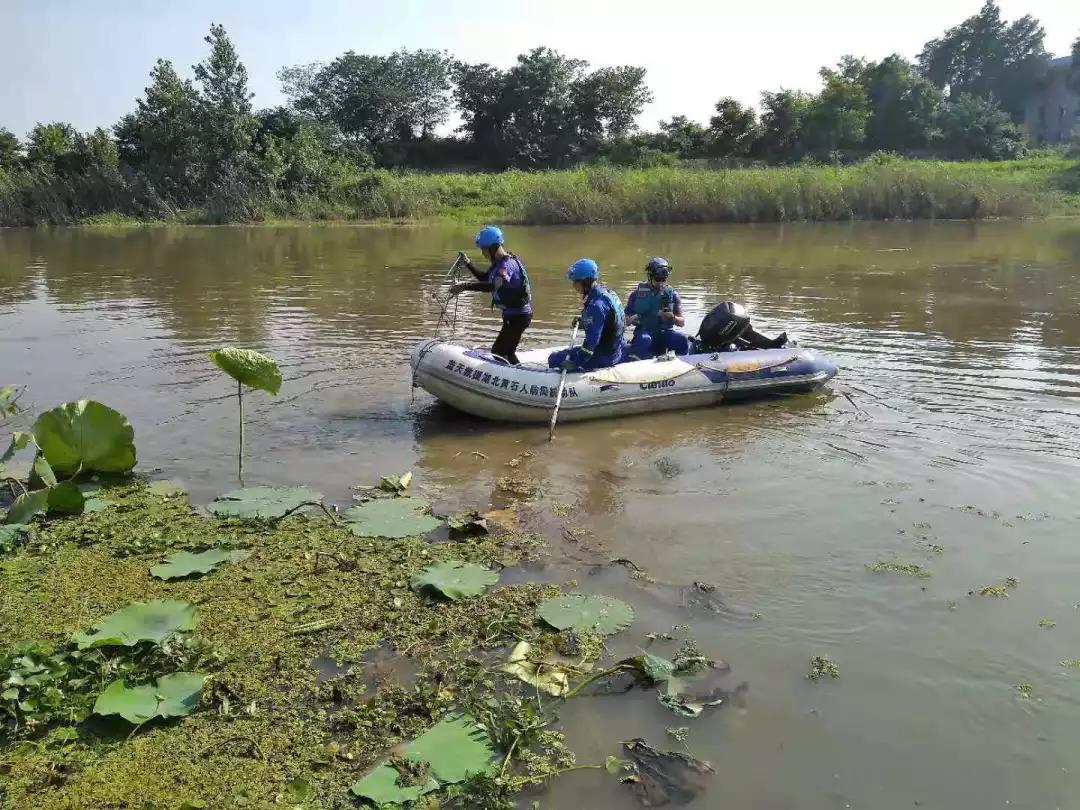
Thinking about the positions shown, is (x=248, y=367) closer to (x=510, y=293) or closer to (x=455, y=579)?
(x=455, y=579)

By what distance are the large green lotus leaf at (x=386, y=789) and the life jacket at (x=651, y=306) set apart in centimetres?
625

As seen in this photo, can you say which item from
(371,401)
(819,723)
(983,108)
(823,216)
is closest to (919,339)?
(371,401)

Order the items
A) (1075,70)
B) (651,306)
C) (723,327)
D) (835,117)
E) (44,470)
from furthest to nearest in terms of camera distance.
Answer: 1. (1075,70)
2. (835,117)
3. (723,327)
4. (651,306)
5. (44,470)

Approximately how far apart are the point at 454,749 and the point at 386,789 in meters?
0.30

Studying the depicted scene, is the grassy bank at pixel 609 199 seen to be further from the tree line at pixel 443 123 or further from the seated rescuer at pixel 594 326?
the seated rescuer at pixel 594 326

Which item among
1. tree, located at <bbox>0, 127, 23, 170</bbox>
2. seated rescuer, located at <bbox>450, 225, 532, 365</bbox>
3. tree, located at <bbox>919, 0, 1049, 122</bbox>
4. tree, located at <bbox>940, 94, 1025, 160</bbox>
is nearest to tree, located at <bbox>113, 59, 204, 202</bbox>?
tree, located at <bbox>0, 127, 23, 170</bbox>

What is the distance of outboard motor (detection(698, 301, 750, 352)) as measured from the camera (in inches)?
357

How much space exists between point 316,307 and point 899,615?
11.6 metres

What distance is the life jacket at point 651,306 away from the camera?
8.83m

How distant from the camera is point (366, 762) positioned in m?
3.36

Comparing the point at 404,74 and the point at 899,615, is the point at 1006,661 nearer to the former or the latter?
the point at 899,615

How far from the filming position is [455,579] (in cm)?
Result: 472

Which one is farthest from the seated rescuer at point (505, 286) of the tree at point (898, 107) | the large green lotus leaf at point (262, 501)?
the tree at point (898, 107)

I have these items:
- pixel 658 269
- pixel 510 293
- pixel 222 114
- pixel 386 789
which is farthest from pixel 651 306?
pixel 222 114
